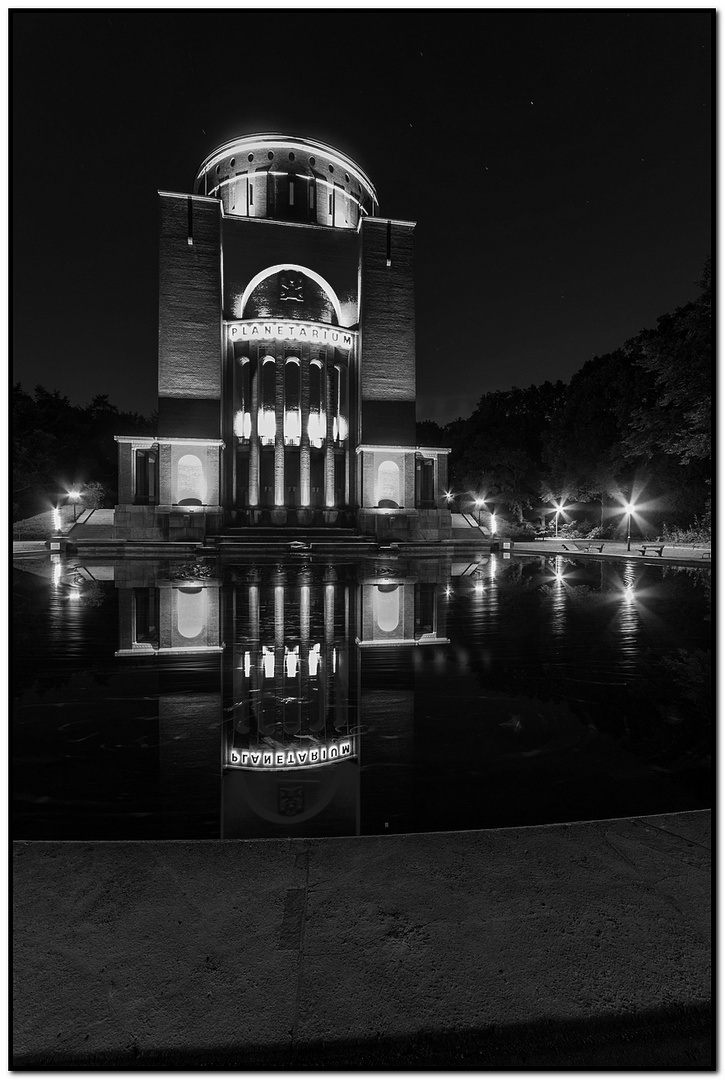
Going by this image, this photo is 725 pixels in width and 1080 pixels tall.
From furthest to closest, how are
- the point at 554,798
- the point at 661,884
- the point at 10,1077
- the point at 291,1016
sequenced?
the point at 554,798
the point at 661,884
the point at 291,1016
the point at 10,1077

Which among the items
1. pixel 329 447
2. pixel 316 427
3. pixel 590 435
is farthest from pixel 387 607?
pixel 590 435

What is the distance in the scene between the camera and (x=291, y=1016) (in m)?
1.75

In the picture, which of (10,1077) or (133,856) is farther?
(133,856)

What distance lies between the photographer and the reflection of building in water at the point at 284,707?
3.54 meters

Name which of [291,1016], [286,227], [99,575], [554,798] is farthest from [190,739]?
[286,227]

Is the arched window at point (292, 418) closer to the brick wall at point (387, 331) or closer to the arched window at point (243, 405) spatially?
the arched window at point (243, 405)

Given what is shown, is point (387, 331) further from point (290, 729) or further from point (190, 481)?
point (290, 729)

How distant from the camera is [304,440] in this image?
4094cm

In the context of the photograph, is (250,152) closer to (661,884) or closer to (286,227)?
(286,227)

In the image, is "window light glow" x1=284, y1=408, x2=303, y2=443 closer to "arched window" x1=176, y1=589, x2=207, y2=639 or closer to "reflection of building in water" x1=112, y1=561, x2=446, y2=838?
"arched window" x1=176, y1=589, x2=207, y2=639

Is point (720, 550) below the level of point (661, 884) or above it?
above

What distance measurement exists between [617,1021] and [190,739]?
3454 millimetres

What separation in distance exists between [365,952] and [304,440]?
40009mm

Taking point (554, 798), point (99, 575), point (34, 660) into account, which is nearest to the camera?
point (554, 798)
